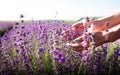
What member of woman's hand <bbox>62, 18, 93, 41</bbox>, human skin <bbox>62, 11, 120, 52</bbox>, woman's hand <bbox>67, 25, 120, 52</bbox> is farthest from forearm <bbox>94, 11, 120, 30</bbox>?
woman's hand <bbox>67, 25, 120, 52</bbox>

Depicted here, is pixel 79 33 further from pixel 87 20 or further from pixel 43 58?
pixel 43 58

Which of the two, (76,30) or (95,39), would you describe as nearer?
(95,39)

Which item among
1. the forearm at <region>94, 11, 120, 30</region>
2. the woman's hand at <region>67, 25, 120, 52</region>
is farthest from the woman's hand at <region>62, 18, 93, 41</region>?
the woman's hand at <region>67, 25, 120, 52</region>

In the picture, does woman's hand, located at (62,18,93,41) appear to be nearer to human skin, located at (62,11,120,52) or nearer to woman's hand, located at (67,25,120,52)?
human skin, located at (62,11,120,52)

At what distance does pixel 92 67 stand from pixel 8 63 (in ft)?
3.57

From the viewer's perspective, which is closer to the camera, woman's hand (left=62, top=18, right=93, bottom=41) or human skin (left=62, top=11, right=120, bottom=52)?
human skin (left=62, top=11, right=120, bottom=52)

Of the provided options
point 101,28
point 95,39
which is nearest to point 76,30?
point 101,28

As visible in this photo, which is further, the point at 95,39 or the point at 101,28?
the point at 101,28

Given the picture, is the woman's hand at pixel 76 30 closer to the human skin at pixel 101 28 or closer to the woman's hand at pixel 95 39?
the human skin at pixel 101 28

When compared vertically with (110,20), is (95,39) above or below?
below

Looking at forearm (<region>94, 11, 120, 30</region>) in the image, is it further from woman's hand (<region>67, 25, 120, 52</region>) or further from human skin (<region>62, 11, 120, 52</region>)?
woman's hand (<region>67, 25, 120, 52</region>)

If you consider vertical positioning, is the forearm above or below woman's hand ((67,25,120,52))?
above

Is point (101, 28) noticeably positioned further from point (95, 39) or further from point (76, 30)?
point (95, 39)

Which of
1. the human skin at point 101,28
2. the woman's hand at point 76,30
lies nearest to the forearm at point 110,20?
the human skin at point 101,28
